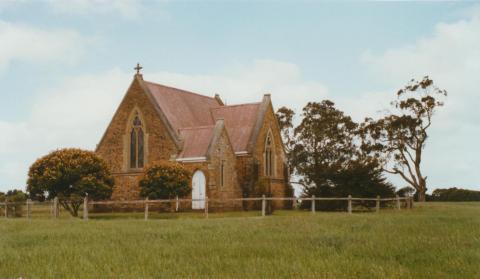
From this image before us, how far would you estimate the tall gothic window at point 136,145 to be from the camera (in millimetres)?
48219

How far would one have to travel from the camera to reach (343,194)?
143 ft

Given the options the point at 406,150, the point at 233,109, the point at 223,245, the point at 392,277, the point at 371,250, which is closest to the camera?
the point at 392,277

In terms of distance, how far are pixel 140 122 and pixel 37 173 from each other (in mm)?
10999

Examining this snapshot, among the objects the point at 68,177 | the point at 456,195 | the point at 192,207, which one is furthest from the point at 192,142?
the point at 456,195

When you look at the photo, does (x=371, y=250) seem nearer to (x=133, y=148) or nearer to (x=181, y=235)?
(x=181, y=235)

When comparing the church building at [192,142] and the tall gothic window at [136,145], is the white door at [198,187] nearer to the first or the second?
the church building at [192,142]

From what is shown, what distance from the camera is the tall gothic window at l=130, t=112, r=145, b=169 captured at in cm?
4822

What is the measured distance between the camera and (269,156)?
52.5 metres

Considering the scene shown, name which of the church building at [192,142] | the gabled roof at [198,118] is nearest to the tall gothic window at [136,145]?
the church building at [192,142]

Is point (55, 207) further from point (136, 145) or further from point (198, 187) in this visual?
point (136, 145)

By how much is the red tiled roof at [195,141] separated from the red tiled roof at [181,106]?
1192mm

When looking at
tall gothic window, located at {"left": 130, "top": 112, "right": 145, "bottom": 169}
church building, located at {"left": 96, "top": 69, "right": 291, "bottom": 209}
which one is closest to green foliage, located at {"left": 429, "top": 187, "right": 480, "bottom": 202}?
church building, located at {"left": 96, "top": 69, "right": 291, "bottom": 209}

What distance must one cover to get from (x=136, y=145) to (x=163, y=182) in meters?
9.65

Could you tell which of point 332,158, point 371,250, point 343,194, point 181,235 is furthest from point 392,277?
point 332,158
